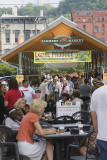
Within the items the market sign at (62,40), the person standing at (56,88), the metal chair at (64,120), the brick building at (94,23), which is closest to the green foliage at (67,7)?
the brick building at (94,23)

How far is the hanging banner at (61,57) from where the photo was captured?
2103 centimetres

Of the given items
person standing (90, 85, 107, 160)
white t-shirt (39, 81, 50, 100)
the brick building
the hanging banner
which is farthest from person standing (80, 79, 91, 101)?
the brick building

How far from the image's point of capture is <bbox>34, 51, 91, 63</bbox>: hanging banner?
2103 centimetres

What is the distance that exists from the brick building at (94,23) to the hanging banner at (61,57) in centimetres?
9164

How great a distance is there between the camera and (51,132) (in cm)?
748

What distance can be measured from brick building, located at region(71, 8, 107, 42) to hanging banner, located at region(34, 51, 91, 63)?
91644 mm

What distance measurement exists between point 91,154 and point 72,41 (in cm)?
1478

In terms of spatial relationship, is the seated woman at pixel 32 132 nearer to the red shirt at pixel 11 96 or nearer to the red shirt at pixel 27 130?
the red shirt at pixel 27 130

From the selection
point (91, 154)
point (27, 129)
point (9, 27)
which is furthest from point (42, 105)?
point (9, 27)

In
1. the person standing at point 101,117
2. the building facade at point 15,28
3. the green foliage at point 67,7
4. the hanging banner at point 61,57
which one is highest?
the green foliage at point 67,7

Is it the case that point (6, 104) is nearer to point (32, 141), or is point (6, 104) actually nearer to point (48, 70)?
point (32, 141)

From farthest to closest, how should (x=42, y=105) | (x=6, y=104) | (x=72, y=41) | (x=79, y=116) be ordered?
1. (x=72, y=41)
2. (x=79, y=116)
3. (x=6, y=104)
4. (x=42, y=105)

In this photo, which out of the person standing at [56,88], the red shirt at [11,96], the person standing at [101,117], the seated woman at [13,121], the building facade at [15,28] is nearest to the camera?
the person standing at [101,117]

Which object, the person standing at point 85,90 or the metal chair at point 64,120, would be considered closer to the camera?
the metal chair at point 64,120
